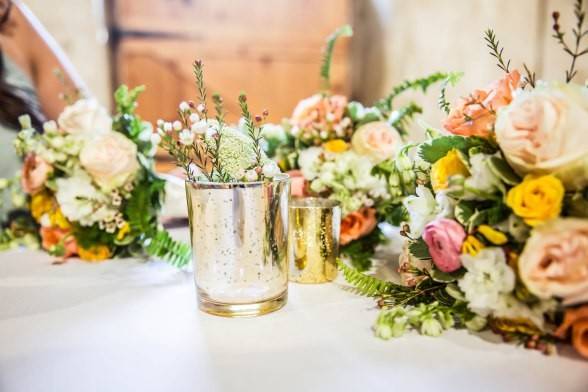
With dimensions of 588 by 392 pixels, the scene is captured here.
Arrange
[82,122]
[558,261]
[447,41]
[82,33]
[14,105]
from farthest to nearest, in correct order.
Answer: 1. [82,33]
2. [447,41]
3. [14,105]
4. [82,122]
5. [558,261]

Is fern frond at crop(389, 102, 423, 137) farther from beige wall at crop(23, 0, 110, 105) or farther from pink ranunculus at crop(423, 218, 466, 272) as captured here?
beige wall at crop(23, 0, 110, 105)

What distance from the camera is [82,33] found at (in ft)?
7.87

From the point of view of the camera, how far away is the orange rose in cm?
56

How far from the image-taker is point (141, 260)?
99cm

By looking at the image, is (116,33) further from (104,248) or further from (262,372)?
(262,372)

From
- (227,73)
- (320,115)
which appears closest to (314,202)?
(320,115)

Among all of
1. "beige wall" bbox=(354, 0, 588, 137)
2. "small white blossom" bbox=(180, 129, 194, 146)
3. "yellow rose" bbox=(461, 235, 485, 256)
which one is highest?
"beige wall" bbox=(354, 0, 588, 137)

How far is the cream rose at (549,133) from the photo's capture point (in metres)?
0.54

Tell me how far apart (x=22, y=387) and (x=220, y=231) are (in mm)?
289

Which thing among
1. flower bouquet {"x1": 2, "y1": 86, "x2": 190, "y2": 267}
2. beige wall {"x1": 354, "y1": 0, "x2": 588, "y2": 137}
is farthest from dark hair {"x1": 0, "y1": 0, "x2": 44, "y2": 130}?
beige wall {"x1": 354, "y1": 0, "x2": 588, "y2": 137}

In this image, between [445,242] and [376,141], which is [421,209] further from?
[376,141]

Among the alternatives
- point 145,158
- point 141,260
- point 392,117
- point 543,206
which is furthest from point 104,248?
point 543,206

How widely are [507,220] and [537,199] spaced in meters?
0.06

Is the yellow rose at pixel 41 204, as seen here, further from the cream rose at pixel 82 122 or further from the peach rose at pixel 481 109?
the peach rose at pixel 481 109
